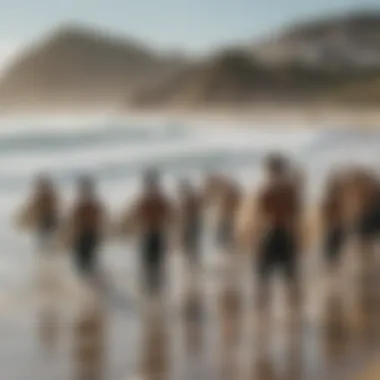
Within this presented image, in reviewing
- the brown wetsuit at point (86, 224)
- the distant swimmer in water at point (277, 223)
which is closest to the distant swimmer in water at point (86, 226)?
the brown wetsuit at point (86, 224)

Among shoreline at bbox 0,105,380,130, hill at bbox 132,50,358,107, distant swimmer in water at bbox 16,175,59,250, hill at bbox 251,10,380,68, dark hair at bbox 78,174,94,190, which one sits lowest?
distant swimmer in water at bbox 16,175,59,250

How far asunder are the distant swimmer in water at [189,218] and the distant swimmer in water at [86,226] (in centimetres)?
19

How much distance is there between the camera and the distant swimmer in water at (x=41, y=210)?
2012 mm

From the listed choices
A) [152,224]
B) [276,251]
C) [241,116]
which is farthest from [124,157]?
[276,251]

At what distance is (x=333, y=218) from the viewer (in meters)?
2.18

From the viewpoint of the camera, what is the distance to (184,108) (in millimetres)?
2166

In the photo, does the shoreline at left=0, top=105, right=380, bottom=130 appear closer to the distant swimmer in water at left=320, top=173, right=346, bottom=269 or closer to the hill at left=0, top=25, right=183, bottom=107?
the hill at left=0, top=25, right=183, bottom=107

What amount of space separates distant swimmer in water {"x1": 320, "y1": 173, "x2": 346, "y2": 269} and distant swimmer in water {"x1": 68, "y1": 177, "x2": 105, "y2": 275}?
21.0 inches

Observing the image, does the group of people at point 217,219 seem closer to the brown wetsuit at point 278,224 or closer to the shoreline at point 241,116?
the brown wetsuit at point 278,224

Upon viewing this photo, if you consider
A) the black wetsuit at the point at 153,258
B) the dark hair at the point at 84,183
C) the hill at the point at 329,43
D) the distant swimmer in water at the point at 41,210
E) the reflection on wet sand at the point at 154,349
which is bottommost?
the reflection on wet sand at the point at 154,349

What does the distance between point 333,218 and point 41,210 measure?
0.70m

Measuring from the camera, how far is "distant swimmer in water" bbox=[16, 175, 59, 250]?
79.2 inches

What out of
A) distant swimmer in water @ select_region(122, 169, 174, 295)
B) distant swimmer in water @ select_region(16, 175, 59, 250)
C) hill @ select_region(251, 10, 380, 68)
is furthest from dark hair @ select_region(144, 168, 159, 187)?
hill @ select_region(251, 10, 380, 68)

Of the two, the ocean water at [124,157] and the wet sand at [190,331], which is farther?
the ocean water at [124,157]
